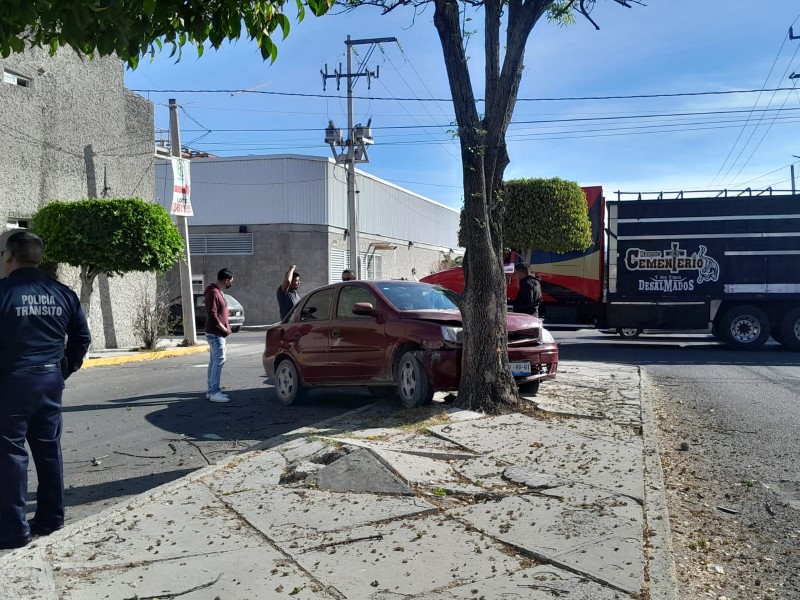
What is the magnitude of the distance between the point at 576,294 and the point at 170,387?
10178 millimetres

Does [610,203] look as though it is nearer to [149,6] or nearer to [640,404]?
[640,404]

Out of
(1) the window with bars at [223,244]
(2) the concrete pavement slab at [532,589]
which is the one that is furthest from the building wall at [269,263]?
(2) the concrete pavement slab at [532,589]

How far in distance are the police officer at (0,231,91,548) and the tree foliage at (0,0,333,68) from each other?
53.0 inches

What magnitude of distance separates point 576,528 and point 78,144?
51.5 feet

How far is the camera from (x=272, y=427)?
8516 millimetres

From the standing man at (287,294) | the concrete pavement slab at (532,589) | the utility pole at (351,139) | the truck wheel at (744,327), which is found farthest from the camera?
the utility pole at (351,139)

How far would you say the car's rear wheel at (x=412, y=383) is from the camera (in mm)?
8469

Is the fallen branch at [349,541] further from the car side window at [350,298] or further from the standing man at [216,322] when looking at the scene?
the standing man at [216,322]

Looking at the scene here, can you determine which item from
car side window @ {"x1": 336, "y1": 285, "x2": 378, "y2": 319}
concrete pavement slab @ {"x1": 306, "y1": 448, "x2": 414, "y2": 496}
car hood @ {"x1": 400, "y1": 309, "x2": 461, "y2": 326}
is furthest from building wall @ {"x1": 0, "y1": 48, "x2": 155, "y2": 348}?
concrete pavement slab @ {"x1": 306, "y1": 448, "x2": 414, "y2": 496}

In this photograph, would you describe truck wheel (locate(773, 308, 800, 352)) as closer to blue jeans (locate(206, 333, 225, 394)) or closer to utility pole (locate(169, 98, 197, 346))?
blue jeans (locate(206, 333, 225, 394))

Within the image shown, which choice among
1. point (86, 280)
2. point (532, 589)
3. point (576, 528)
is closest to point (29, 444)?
point (532, 589)

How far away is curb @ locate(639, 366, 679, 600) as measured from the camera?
12.6ft

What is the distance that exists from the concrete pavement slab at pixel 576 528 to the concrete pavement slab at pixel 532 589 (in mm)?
80

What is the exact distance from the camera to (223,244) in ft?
111
